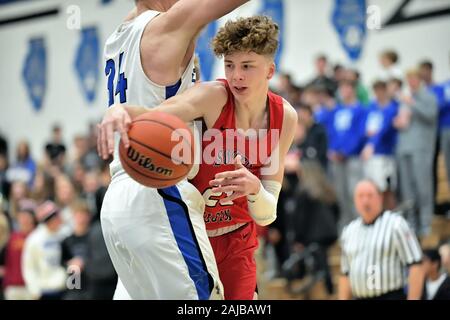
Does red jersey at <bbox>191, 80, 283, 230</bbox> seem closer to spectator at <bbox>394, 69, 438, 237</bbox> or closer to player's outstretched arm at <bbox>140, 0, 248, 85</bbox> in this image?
player's outstretched arm at <bbox>140, 0, 248, 85</bbox>

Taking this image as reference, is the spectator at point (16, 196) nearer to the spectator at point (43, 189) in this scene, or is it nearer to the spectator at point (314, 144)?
the spectator at point (43, 189)

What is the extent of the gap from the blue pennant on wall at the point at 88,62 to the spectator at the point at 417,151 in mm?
7687

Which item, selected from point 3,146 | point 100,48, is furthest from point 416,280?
point 3,146

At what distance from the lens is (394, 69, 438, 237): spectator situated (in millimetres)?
10578

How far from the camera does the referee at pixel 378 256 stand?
7551 mm

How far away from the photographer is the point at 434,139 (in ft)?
35.2

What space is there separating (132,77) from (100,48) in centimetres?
1303

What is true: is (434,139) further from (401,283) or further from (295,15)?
(295,15)

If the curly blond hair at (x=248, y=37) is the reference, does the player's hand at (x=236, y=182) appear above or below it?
below

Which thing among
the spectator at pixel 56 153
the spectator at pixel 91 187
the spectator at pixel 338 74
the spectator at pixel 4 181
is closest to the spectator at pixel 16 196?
the spectator at pixel 4 181

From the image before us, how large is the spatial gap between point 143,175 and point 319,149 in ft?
23.7

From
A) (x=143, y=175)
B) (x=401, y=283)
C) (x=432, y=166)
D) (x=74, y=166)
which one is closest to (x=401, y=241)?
(x=401, y=283)

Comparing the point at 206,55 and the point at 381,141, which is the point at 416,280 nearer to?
the point at 381,141

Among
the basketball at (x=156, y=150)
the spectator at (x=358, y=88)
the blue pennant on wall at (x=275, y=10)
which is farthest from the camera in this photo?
the blue pennant on wall at (x=275, y=10)
